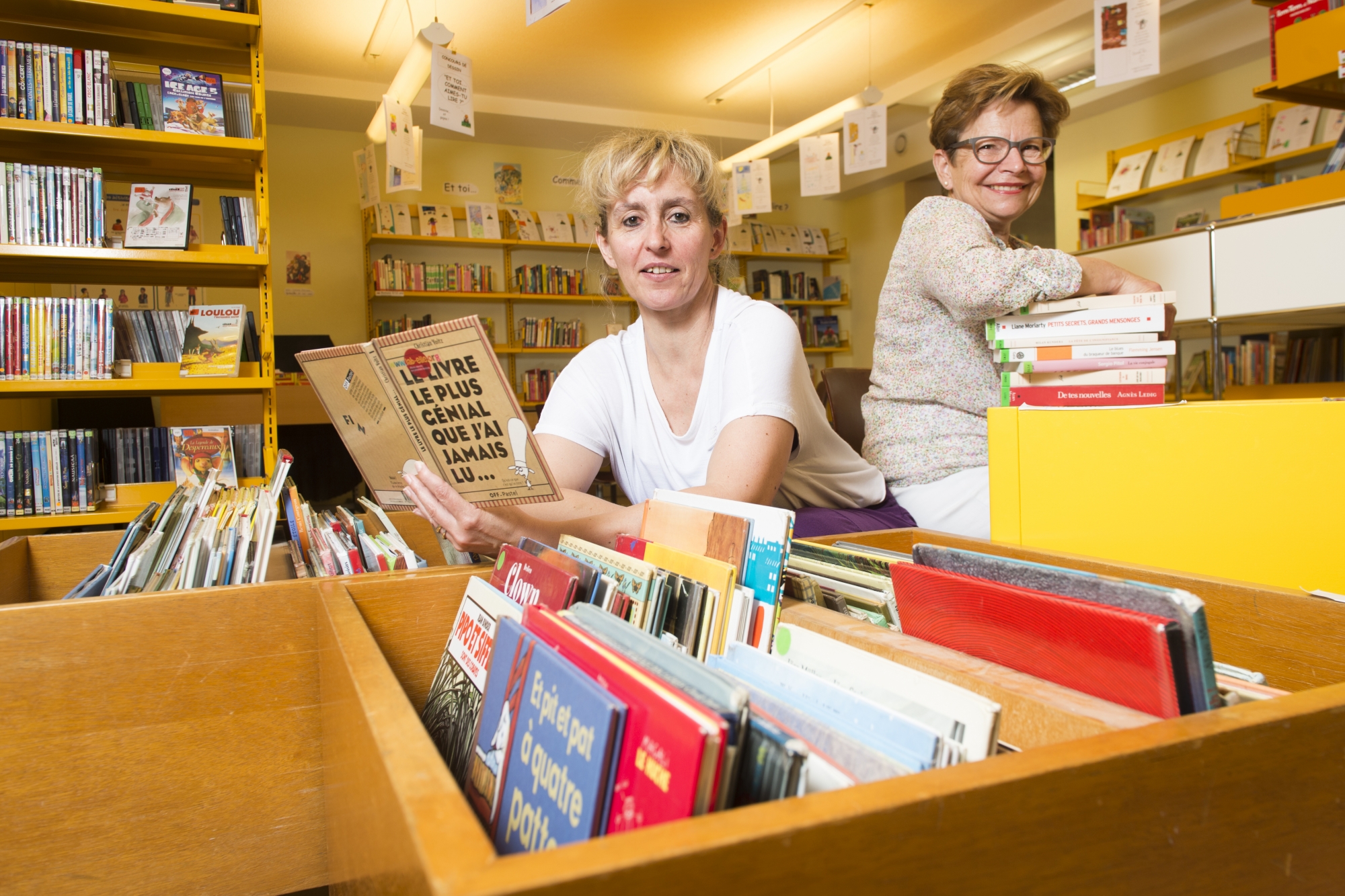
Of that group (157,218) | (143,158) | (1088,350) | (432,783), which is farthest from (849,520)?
(143,158)

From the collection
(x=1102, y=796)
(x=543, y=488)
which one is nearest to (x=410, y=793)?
(x=1102, y=796)

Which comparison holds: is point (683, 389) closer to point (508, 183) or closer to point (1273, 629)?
point (1273, 629)

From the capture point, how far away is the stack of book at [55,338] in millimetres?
2484

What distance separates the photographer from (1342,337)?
4070 mm

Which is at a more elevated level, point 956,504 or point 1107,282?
point 1107,282

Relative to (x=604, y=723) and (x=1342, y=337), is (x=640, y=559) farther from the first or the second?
(x=1342, y=337)

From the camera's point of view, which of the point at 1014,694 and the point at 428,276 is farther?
the point at 428,276

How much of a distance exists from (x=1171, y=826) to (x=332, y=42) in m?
5.96

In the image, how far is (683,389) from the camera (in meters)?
1.50

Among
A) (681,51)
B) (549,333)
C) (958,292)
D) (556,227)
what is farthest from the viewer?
(549,333)

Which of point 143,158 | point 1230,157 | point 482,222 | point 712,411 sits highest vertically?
point 482,222

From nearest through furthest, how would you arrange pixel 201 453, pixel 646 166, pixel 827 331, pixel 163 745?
pixel 163 745 < pixel 646 166 < pixel 201 453 < pixel 827 331

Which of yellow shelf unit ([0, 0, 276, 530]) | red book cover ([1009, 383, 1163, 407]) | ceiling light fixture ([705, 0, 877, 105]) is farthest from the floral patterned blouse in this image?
ceiling light fixture ([705, 0, 877, 105])

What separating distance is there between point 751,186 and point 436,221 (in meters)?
2.80
